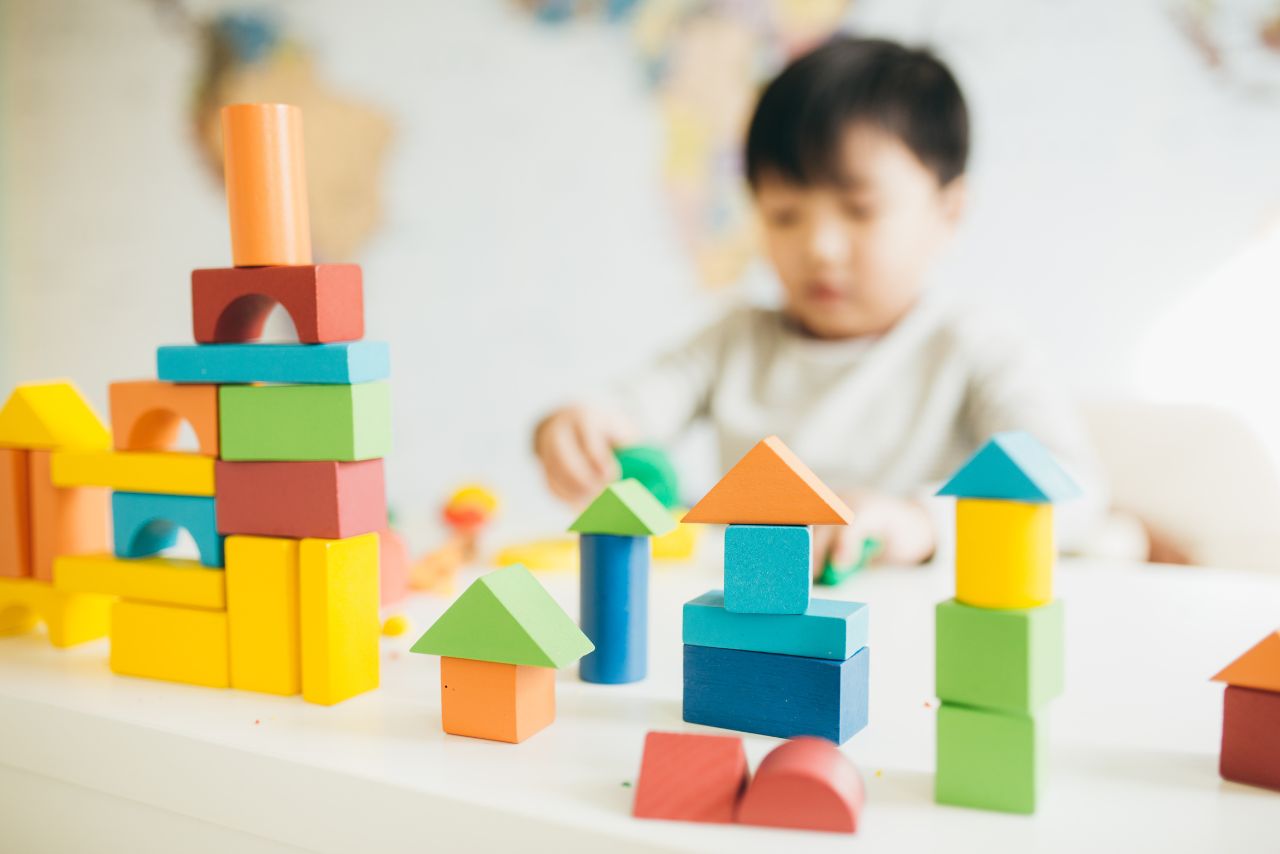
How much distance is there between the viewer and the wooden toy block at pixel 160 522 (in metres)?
0.69

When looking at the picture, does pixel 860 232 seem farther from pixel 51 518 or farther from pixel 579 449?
pixel 51 518

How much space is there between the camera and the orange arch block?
0.68 metres

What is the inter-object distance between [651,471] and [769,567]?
0.58 metres

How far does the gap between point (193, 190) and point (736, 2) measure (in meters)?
1.37

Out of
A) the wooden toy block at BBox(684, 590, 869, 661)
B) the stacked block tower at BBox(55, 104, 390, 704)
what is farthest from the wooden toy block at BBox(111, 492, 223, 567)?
the wooden toy block at BBox(684, 590, 869, 661)

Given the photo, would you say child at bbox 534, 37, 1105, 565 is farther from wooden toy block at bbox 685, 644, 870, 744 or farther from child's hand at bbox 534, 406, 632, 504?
wooden toy block at bbox 685, 644, 870, 744

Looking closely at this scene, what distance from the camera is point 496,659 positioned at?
22.5 inches

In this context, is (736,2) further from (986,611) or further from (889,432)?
(986,611)

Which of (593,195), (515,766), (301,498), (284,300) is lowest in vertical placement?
(515,766)

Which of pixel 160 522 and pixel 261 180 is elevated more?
pixel 261 180

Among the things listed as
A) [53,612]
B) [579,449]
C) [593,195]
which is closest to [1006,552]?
[53,612]

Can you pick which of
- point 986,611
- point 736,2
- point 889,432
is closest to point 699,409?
point 889,432

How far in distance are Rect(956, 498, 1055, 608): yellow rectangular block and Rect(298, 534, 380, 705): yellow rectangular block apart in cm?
36

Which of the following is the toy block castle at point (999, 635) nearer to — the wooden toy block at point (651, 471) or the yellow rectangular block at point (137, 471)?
the yellow rectangular block at point (137, 471)
